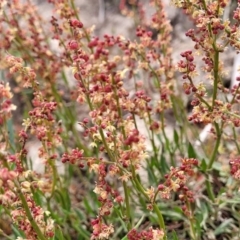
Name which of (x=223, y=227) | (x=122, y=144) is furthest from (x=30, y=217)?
(x=223, y=227)

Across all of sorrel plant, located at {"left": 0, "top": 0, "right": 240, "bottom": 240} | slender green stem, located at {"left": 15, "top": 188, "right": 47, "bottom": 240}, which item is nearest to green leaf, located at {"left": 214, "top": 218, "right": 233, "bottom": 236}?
sorrel plant, located at {"left": 0, "top": 0, "right": 240, "bottom": 240}

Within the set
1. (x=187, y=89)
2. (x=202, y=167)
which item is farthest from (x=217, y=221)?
(x=187, y=89)

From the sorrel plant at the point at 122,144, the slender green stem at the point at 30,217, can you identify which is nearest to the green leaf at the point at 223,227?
the sorrel plant at the point at 122,144

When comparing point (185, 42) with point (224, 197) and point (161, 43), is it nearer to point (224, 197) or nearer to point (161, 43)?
point (161, 43)

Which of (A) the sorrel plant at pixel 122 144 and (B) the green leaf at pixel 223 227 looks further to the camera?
(B) the green leaf at pixel 223 227

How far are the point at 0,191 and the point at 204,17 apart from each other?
831mm

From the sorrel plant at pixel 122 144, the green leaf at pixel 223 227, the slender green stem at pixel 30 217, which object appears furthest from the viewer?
the green leaf at pixel 223 227

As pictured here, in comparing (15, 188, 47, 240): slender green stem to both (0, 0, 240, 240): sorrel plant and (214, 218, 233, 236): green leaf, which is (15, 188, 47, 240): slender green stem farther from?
(214, 218, 233, 236): green leaf

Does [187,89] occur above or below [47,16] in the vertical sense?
below

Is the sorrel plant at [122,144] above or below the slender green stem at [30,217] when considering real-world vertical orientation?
above

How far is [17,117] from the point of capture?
3750 millimetres

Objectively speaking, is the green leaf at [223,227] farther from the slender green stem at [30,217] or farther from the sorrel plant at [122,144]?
the slender green stem at [30,217]

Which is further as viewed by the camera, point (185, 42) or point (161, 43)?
point (185, 42)

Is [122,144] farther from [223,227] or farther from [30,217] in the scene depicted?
[223,227]
